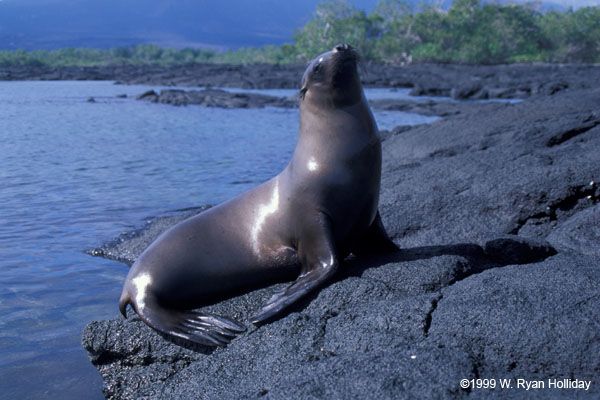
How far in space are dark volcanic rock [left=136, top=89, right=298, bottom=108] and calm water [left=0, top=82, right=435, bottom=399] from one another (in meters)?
3.06

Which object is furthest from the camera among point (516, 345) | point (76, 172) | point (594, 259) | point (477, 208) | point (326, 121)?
point (76, 172)

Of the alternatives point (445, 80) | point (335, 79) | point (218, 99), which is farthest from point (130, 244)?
point (445, 80)

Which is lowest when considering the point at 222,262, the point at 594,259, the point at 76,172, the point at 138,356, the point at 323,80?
the point at 76,172

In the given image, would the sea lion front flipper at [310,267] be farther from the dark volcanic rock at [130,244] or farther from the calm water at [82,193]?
the dark volcanic rock at [130,244]

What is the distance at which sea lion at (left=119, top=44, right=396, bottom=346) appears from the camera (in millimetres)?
3703

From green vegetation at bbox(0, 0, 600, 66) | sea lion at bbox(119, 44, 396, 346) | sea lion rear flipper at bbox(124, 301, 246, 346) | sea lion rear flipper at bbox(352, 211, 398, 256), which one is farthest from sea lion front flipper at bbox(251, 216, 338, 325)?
green vegetation at bbox(0, 0, 600, 66)

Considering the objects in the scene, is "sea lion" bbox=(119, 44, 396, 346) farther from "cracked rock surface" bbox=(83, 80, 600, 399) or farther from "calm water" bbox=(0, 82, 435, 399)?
"calm water" bbox=(0, 82, 435, 399)

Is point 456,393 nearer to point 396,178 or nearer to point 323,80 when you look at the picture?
point 323,80

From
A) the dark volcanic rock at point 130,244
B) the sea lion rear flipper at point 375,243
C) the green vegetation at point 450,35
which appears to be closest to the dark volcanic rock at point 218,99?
the dark volcanic rock at point 130,244

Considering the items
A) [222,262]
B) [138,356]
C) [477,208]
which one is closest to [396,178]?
[477,208]

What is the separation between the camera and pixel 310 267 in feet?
12.1

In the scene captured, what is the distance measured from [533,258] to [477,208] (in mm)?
1514

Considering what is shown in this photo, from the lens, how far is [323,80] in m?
3.87

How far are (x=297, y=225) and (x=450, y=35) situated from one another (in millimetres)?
56822
